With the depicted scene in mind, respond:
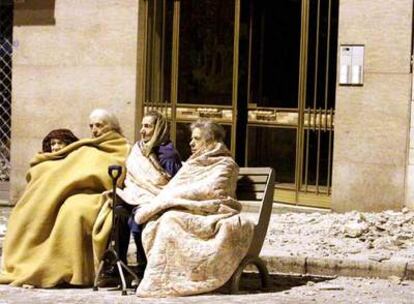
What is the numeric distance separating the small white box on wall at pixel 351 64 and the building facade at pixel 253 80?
13 mm

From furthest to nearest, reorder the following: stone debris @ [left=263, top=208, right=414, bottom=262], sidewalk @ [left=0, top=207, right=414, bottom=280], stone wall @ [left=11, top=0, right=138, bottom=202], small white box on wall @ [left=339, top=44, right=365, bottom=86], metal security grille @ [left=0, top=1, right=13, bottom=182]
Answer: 1. metal security grille @ [left=0, top=1, right=13, bottom=182]
2. stone wall @ [left=11, top=0, right=138, bottom=202]
3. small white box on wall @ [left=339, top=44, right=365, bottom=86]
4. stone debris @ [left=263, top=208, right=414, bottom=262]
5. sidewalk @ [left=0, top=207, right=414, bottom=280]

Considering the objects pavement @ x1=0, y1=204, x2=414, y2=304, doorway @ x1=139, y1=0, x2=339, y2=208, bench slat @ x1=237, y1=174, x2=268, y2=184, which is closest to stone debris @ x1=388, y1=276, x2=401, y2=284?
pavement @ x1=0, y1=204, x2=414, y2=304

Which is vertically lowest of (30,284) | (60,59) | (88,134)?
(30,284)

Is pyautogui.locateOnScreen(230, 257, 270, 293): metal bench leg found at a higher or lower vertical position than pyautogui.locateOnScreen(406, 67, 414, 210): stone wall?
lower

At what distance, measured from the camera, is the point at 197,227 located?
8141 millimetres

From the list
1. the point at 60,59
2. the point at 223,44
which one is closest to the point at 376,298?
the point at 223,44

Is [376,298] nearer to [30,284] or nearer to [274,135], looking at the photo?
[30,284]

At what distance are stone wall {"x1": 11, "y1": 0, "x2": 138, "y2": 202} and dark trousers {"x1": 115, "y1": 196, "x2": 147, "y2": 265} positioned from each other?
5.12 m

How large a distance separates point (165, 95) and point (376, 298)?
6.06 metres

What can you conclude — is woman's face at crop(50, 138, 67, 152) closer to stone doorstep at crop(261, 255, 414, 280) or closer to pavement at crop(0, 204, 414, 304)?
pavement at crop(0, 204, 414, 304)

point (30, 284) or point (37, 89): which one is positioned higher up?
point (37, 89)

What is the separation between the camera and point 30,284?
27.8 ft

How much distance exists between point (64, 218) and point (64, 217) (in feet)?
0.04

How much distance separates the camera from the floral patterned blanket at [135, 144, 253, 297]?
8023mm
